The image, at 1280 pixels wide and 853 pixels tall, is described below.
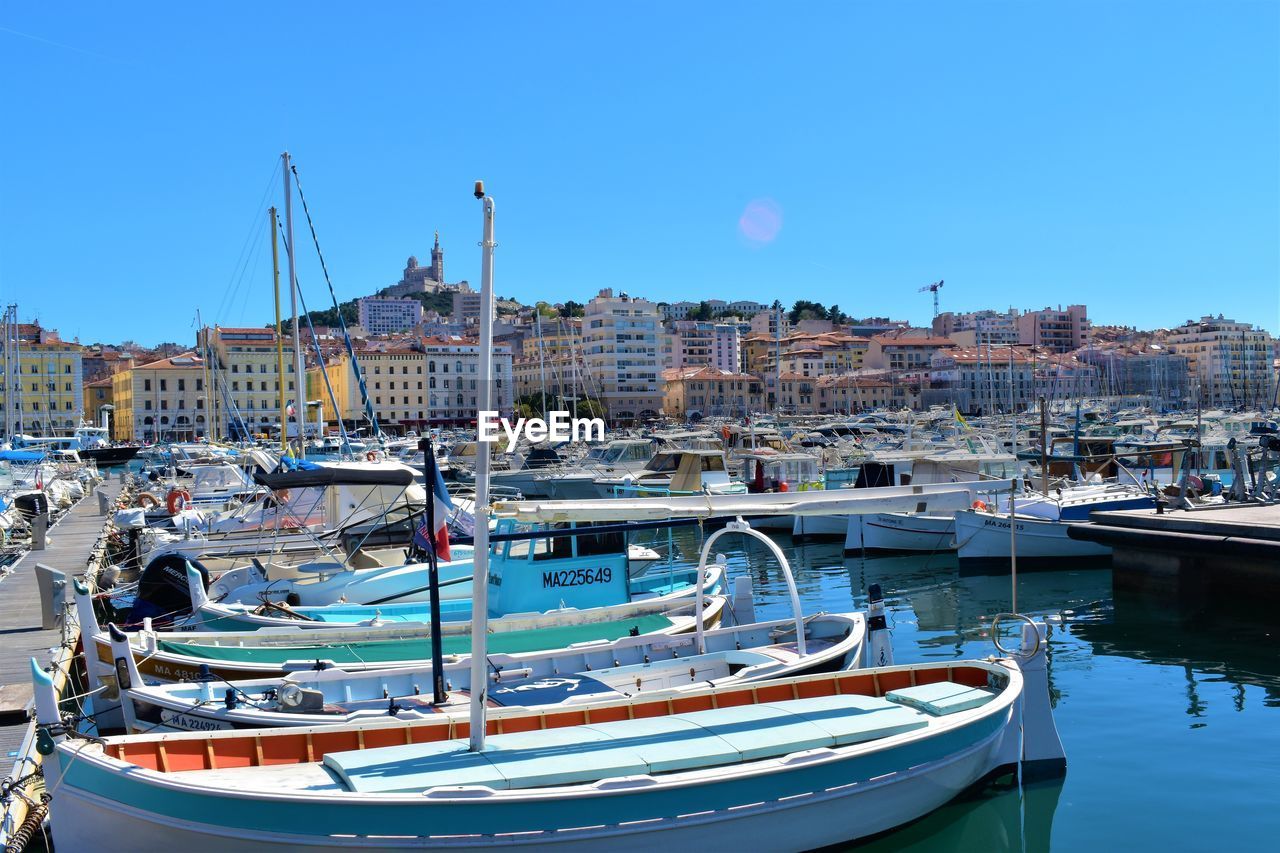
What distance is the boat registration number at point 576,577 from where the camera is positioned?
14656 millimetres

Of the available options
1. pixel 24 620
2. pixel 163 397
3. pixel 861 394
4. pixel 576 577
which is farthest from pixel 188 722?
pixel 861 394

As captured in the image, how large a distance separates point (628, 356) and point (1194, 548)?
349 ft

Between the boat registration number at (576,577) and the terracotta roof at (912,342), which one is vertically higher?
the terracotta roof at (912,342)

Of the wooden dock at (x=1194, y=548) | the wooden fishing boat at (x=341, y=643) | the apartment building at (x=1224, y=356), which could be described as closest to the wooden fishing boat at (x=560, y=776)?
the wooden fishing boat at (x=341, y=643)

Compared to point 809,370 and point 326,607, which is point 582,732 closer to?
point 326,607

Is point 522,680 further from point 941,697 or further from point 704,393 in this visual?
point 704,393

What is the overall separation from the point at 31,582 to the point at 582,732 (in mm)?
15106

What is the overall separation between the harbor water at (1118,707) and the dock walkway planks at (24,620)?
8259 mm

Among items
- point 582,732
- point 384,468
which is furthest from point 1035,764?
point 384,468

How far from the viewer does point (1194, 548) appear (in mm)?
19500

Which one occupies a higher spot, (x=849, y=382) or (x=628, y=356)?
(x=628, y=356)

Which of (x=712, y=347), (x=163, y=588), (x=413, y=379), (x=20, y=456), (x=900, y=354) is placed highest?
(x=712, y=347)

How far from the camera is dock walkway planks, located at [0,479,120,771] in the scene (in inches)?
436

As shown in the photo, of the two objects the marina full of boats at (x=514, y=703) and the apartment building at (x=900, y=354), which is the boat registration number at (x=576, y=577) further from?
the apartment building at (x=900, y=354)
